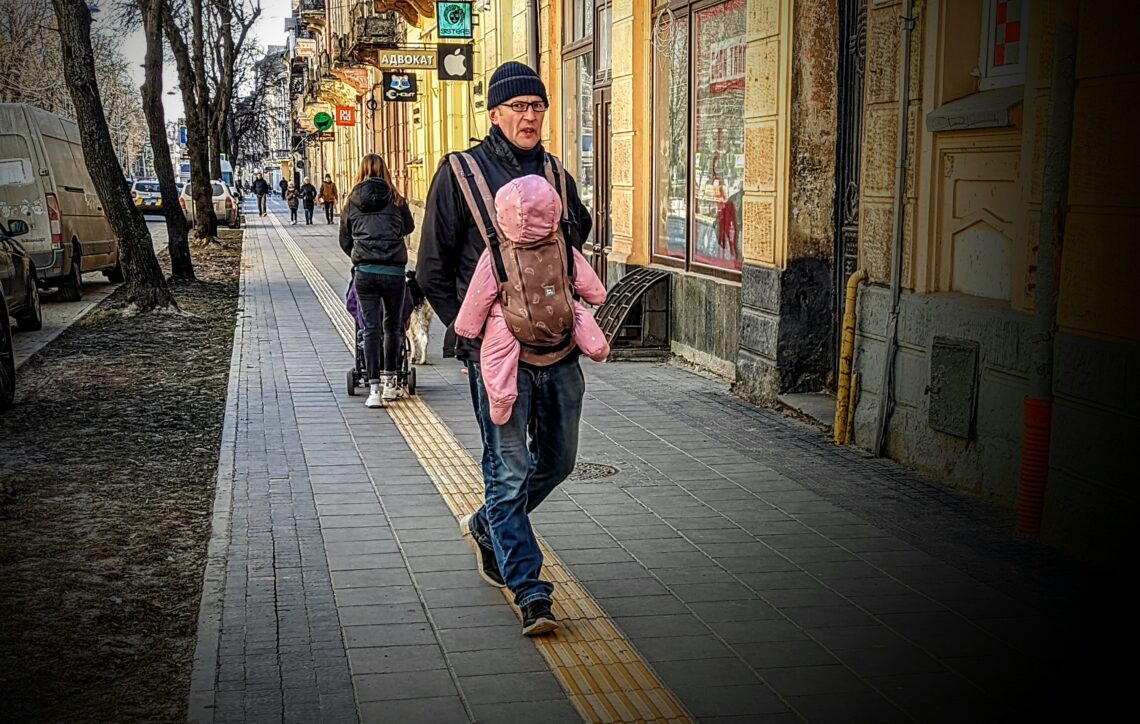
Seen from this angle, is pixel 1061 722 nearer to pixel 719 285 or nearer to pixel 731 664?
pixel 731 664

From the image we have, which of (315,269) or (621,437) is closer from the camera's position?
(621,437)

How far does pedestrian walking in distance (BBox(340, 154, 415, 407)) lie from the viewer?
9.91 meters

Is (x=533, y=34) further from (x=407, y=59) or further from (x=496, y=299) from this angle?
(x=496, y=299)

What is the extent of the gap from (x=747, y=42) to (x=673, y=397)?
279cm

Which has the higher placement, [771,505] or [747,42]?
[747,42]

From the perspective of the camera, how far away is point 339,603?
555 centimetres

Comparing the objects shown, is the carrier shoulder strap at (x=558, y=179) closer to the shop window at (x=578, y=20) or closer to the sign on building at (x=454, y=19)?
the shop window at (x=578, y=20)

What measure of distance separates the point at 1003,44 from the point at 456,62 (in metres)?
14.7

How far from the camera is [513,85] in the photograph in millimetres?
5121

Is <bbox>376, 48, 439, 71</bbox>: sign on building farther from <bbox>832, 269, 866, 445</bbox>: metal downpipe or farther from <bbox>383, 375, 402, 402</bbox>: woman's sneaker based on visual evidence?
<bbox>832, 269, 866, 445</bbox>: metal downpipe


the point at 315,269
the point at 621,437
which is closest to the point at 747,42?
the point at 621,437

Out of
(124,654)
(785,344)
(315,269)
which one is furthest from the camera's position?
(315,269)

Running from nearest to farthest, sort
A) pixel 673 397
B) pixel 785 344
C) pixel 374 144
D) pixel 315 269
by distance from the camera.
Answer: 1. pixel 785 344
2. pixel 673 397
3. pixel 315 269
4. pixel 374 144

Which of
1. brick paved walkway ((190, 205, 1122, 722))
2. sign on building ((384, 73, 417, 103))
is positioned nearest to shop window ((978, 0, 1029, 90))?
brick paved walkway ((190, 205, 1122, 722))
